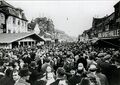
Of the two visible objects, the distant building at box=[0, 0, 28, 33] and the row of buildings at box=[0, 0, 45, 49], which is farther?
the distant building at box=[0, 0, 28, 33]

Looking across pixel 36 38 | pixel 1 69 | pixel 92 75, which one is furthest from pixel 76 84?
pixel 36 38

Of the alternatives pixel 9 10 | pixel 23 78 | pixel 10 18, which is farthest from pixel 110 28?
pixel 23 78

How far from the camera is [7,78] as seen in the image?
6.02 metres

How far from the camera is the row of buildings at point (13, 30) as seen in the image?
28656 mm

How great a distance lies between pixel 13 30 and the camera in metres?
37.3

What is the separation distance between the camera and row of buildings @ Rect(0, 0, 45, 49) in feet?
94.0

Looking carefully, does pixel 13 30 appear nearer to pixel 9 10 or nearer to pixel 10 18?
pixel 10 18

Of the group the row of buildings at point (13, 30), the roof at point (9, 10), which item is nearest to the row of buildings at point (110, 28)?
the row of buildings at point (13, 30)

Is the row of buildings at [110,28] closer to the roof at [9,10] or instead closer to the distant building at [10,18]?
the distant building at [10,18]

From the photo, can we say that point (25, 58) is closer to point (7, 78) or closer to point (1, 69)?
point (1, 69)

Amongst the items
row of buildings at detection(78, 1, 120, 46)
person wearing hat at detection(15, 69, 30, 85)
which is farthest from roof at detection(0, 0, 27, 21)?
person wearing hat at detection(15, 69, 30, 85)

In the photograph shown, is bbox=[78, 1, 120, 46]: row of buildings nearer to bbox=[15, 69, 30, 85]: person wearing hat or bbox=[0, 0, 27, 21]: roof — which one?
bbox=[15, 69, 30, 85]: person wearing hat

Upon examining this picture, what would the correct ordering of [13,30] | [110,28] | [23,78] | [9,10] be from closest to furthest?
[23,78] < [110,28] < [9,10] < [13,30]

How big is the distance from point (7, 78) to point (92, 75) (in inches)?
95.6
